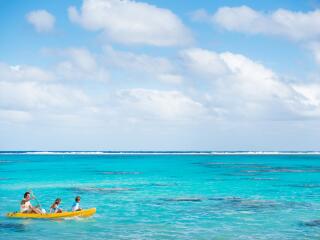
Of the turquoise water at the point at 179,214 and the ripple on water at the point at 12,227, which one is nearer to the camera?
the turquoise water at the point at 179,214

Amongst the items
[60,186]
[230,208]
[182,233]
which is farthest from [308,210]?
[60,186]

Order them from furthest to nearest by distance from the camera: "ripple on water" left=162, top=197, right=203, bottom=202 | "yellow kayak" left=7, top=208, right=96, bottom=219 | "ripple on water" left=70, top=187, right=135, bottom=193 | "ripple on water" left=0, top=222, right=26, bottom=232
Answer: "ripple on water" left=70, top=187, right=135, bottom=193, "ripple on water" left=162, top=197, right=203, bottom=202, "yellow kayak" left=7, top=208, right=96, bottom=219, "ripple on water" left=0, top=222, right=26, bottom=232

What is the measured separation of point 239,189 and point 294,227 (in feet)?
69.5

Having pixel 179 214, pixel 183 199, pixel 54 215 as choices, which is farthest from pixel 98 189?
pixel 179 214

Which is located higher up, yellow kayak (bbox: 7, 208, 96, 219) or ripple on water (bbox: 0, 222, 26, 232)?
yellow kayak (bbox: 7, 208, 96, 219)

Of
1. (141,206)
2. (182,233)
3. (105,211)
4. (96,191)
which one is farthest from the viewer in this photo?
(96,191)

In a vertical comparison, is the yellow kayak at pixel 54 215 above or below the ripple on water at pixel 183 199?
below

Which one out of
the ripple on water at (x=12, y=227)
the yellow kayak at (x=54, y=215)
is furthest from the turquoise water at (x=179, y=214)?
the yellow kayak at (x=54, y=215)

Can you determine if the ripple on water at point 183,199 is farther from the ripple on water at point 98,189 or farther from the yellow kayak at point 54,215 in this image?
the yellow kayak at point 54,215

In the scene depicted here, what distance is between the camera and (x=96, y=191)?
151 feet

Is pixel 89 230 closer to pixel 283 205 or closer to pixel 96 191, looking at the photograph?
pixel 283 205

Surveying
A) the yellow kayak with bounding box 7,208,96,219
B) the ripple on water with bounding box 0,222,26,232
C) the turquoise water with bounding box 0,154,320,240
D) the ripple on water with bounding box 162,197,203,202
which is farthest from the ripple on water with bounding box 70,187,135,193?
the ripple on water with bounding box 0,222,26,232

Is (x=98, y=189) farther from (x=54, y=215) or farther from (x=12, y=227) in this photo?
(x=12, y=227)

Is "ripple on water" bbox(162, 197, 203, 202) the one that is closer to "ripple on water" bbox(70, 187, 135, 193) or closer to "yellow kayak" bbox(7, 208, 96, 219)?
"ripple on water" bbox(70, 187, 135, 193)
